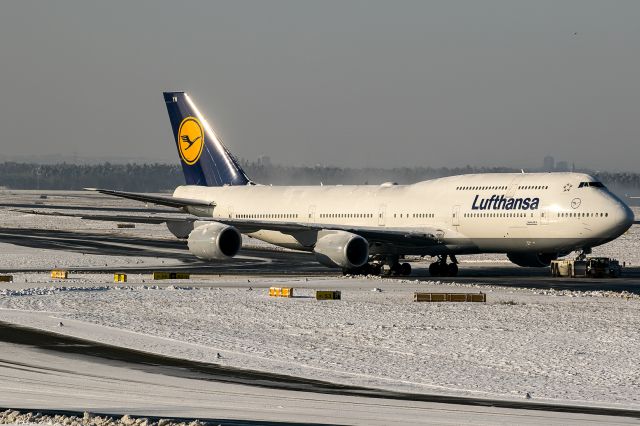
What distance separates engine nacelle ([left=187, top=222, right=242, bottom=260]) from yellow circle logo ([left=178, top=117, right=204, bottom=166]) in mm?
14090

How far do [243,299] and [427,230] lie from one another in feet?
56.3

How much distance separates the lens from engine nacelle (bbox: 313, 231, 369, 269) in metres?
51.8

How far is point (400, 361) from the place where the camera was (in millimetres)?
25797

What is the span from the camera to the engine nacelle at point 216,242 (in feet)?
175

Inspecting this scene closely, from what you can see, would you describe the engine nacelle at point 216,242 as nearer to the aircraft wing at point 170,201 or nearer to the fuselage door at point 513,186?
the aircraft wing at point 170,201

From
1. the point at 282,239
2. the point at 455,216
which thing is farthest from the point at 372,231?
the point at 282,239

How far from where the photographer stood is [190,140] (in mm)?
67625

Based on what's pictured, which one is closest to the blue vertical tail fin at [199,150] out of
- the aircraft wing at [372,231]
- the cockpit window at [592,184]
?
the aircraft wing at [372,231]

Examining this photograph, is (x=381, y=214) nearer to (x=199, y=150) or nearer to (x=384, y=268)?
(x=384, y=268)

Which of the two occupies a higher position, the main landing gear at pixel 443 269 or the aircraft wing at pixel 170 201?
the aircraft wing at pixel 170 201

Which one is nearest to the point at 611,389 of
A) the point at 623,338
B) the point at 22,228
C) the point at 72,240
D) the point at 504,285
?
the point at 623,338

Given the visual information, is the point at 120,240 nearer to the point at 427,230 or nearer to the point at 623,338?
the point at 427,230

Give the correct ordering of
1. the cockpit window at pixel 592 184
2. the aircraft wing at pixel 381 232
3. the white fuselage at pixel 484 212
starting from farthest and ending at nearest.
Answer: the aircraft wing at pixel 381 232 → the cockpit window at pixel 592 184 → the white fuselage at pixel 484 212

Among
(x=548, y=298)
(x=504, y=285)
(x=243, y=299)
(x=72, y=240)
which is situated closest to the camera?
(x=243, y=299)
